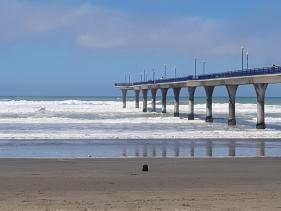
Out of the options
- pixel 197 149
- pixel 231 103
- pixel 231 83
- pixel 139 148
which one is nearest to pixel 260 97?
pixel 231 103

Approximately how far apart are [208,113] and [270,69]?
1317 cm

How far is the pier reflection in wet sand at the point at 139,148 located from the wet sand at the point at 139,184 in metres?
2.23

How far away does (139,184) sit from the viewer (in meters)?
13.0

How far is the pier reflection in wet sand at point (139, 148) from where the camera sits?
20.8m

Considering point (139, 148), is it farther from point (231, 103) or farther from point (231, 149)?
point (231, 103)

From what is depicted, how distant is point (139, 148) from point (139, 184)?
10.6m

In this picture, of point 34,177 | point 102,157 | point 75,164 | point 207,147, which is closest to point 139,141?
point 207,147

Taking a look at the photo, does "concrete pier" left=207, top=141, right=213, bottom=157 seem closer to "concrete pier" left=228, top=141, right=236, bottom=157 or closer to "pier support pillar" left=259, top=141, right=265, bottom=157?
"concrete pier" left=228, top=141, right=236, bottom=157

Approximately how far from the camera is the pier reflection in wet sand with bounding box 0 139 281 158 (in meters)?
20.8

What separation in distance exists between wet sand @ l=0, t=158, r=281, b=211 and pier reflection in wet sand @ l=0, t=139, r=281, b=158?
2.23 meters

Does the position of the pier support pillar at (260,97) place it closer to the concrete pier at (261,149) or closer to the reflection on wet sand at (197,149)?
the reflection on wet sand at (197,149)

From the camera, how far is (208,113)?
171ft

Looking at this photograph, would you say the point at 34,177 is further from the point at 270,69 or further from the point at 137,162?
the point at 270,69

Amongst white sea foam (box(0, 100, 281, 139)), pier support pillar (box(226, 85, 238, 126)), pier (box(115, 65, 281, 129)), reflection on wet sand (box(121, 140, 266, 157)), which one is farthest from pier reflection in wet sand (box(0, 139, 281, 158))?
pier support pillar (box(226, 85, 238, 126))
